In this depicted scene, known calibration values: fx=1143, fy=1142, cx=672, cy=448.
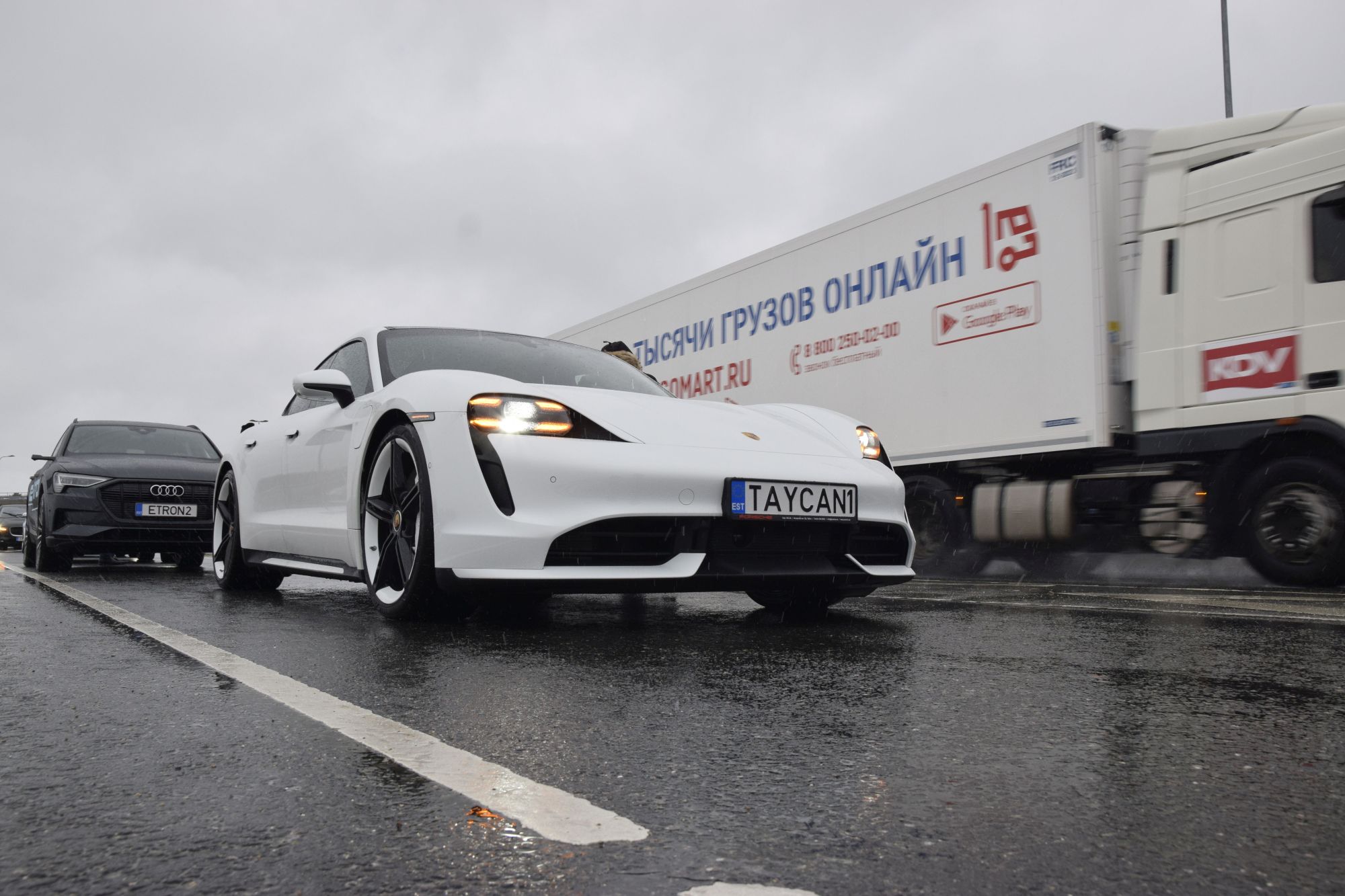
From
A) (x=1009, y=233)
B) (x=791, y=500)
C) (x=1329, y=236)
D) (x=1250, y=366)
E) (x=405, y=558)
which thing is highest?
(x=1009, y=233)

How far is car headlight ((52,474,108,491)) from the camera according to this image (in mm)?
9523

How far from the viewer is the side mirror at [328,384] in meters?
4.99

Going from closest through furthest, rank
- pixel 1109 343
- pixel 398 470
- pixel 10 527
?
pixel 398 470 < pixel 1109 343 < pixel 10 527

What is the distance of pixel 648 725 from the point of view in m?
2.43

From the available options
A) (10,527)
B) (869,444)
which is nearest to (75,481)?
(869,444)

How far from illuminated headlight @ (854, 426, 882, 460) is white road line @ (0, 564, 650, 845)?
257 centimetres

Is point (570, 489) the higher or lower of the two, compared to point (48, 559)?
higher

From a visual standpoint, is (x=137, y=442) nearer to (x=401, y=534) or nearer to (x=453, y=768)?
(x=401, y=534)

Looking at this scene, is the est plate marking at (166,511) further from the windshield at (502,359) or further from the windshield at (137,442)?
the windshield at (502,359)

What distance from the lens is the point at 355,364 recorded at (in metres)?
5.48

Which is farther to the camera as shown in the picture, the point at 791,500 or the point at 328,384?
the point at 328,384

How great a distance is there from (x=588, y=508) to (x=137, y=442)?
8.26m

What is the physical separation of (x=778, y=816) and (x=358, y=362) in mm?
4139

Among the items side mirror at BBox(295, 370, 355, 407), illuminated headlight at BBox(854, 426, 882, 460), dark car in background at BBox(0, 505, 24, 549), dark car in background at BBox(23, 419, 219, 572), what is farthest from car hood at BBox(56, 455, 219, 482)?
dark car in background at BBox(0, 505, 24, 549)
